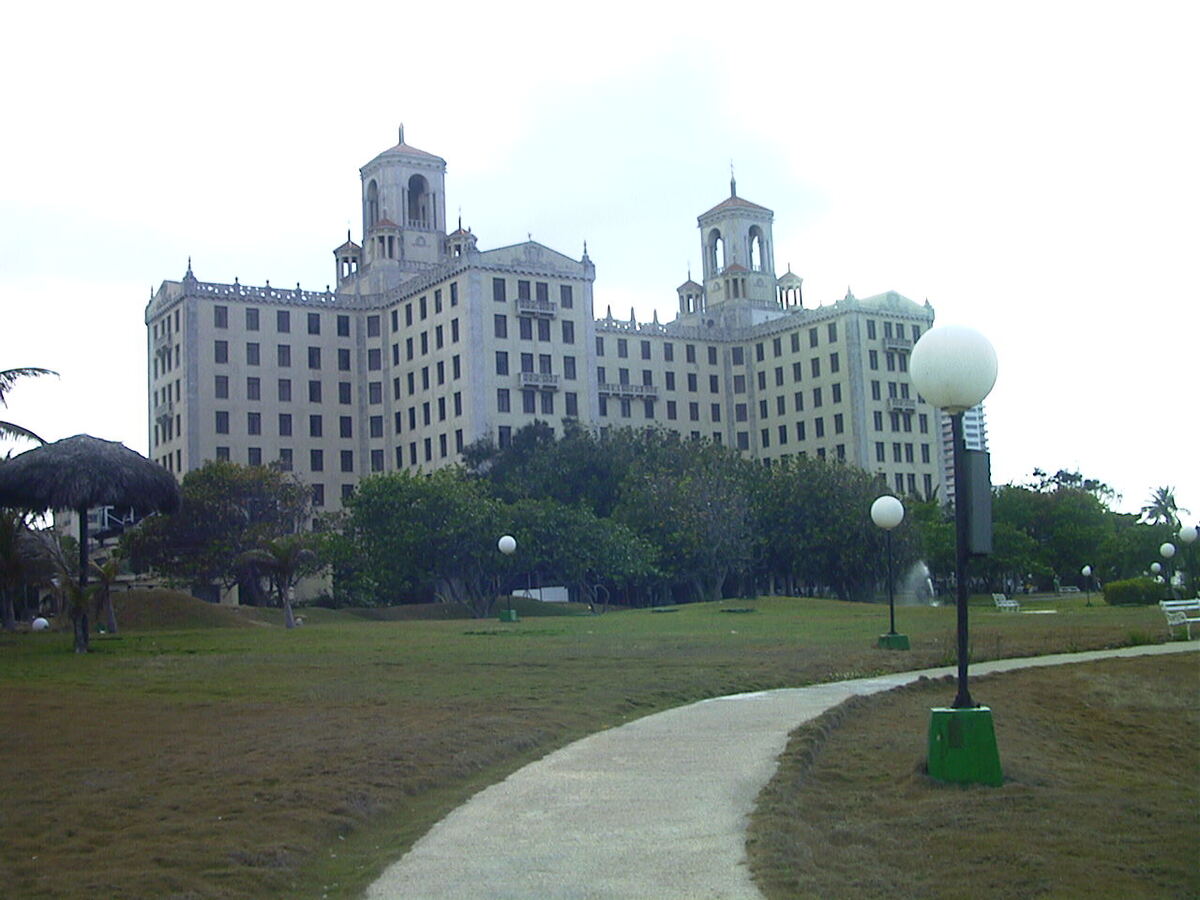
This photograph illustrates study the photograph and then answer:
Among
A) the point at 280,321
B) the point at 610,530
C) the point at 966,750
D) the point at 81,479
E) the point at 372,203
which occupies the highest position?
the point at 372,203

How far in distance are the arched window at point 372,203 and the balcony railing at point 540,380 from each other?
21.1 meters

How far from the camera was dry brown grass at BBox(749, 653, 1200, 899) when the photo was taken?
360 inches

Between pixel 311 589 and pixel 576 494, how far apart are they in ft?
82.0

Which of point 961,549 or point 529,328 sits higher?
point 529,328

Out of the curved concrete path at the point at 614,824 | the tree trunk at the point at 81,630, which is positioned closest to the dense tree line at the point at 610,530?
the tree trunk at the point at 81,630

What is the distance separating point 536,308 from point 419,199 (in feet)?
58.1

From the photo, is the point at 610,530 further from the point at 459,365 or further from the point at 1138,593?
the point at 459,365

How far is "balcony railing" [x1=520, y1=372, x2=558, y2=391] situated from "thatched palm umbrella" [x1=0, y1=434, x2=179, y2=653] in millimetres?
62318

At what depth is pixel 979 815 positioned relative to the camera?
35.7 ft

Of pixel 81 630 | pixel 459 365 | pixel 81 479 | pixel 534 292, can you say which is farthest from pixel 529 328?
pixel 81 630

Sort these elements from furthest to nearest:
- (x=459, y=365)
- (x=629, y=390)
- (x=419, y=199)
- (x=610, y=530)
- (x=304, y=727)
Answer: (x=629, y=390)
(x=419, y=199)
(x=459, y=365)
(x=610, y=530)
(x=304, y=727)

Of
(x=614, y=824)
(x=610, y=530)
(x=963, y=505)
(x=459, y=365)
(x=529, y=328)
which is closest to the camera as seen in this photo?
(x=614, y=824)

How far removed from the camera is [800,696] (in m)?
17.4

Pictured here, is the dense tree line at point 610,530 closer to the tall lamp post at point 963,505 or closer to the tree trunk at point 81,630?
the tree trunk at point 81,630
